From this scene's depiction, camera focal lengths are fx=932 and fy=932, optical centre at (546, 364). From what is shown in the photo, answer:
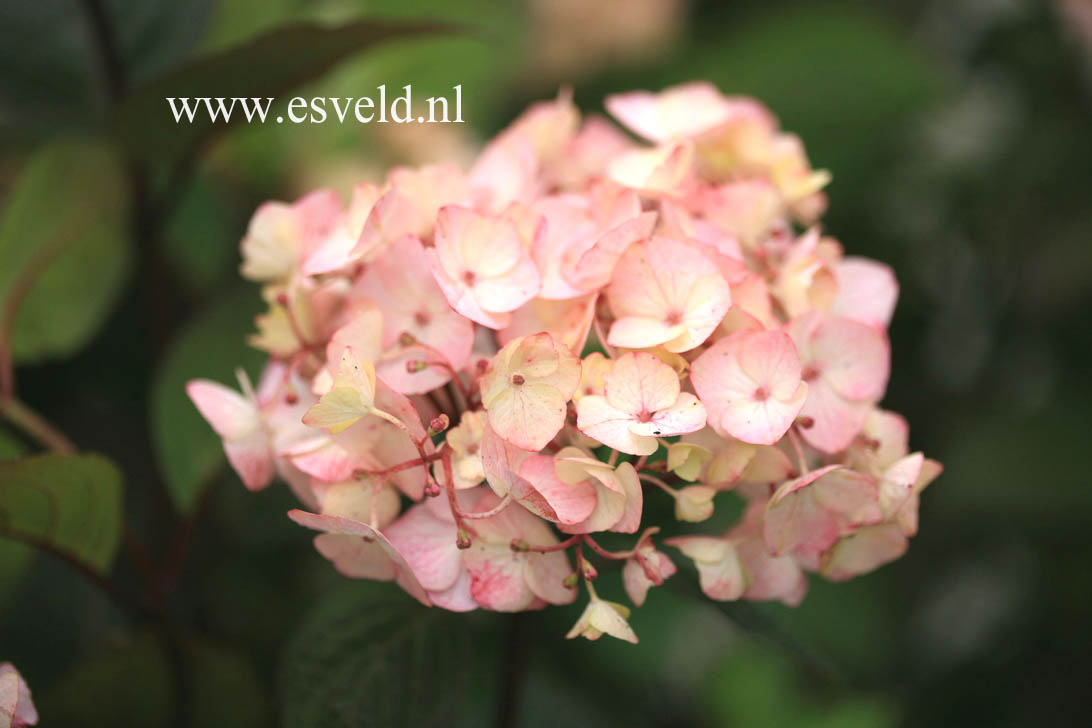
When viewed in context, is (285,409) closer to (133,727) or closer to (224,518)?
(133,727)

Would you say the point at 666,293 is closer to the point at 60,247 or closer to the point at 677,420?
the point at 677,420

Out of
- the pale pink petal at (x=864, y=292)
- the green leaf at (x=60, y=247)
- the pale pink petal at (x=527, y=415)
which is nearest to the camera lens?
the pale pink petal at (x=527, y=415)

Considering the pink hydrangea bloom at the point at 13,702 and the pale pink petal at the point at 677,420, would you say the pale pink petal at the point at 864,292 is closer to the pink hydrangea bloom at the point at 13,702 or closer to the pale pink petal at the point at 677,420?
the pale pink petal at the point at 677,420

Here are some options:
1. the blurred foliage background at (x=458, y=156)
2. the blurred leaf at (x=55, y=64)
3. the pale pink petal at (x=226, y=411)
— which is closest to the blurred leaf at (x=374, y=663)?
the blurred foliage background at (x=458, y=156)

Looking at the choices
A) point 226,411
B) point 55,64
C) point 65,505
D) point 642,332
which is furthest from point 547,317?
point 55,64

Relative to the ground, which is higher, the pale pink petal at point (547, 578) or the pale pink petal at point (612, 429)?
the pale pink petal at point (612, 429)

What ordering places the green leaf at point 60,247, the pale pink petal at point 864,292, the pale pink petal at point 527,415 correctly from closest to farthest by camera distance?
the pale pink petal at point 527,415 → the pale pink petal at point 864,292 → the green leaf at point 60,247

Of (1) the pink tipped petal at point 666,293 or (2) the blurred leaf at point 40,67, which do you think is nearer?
(1) the pink tipped petal at point 666,293

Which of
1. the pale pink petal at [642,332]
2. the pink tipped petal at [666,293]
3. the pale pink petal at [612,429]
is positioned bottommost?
the pale pink petal at [612,429]
